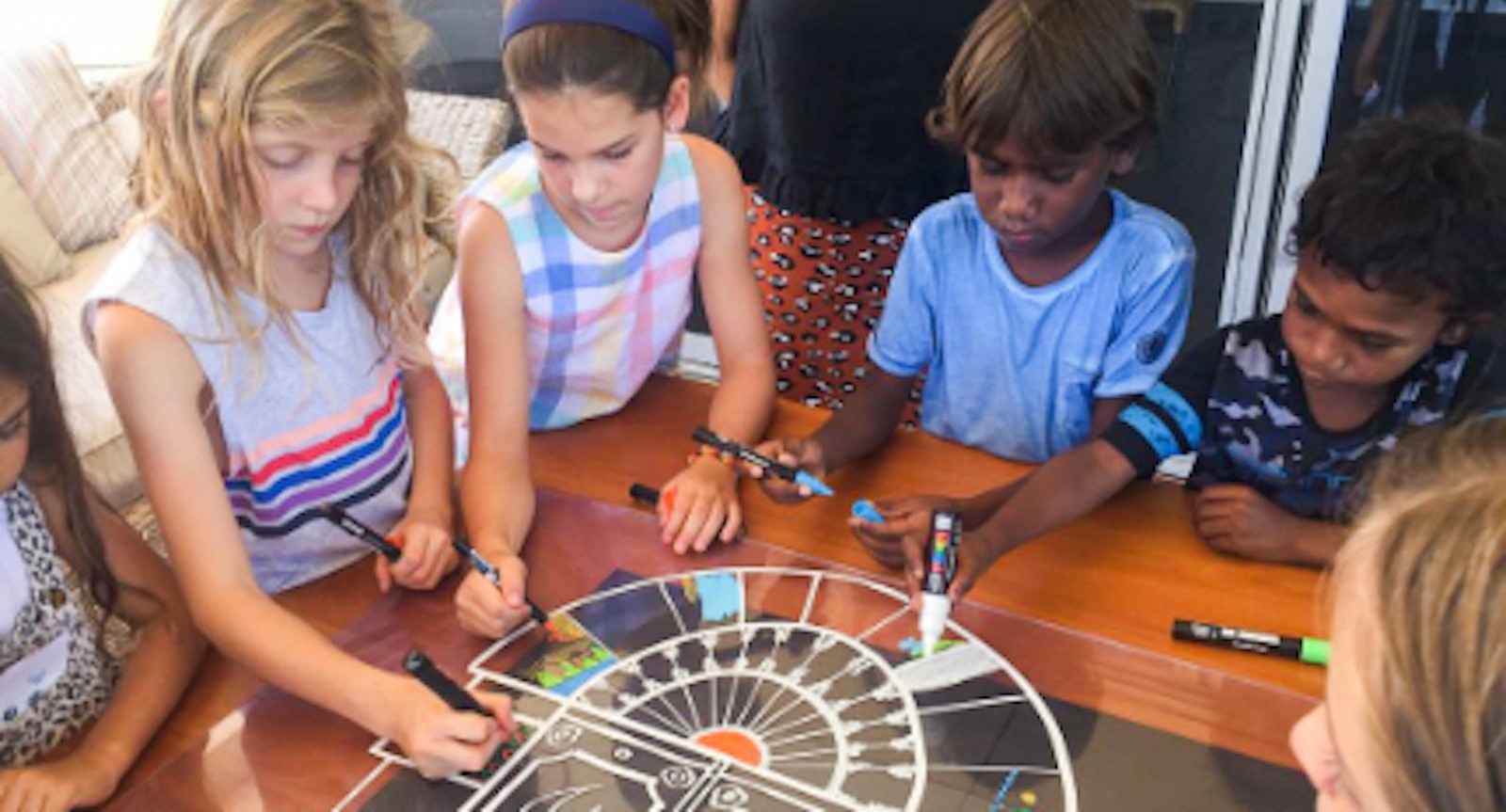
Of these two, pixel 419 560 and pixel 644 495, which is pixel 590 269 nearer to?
pixel 644 495

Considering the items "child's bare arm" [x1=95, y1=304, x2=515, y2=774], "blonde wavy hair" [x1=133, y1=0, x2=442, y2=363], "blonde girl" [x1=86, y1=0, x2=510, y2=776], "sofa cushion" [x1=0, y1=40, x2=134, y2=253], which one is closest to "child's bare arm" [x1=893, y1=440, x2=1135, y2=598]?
"blonde girl" [x1=86, y1=0, x2=510, y2=776]

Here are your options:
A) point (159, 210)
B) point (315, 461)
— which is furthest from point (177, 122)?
point (315, 461)

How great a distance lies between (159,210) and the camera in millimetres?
1091

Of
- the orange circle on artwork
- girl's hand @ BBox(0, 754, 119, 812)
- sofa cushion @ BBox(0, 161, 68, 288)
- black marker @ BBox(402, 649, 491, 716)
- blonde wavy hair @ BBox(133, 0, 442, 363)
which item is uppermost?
blonde wavy hair @ BBox(133, 0, 442, 363)

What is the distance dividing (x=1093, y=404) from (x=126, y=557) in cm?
113

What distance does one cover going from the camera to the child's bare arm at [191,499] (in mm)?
1010

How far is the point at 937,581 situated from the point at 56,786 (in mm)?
734

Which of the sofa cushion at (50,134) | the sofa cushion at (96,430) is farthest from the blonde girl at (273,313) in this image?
the sofa cushion at (50,134)

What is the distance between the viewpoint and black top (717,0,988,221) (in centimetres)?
177

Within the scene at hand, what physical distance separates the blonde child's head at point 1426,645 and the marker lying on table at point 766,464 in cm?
60

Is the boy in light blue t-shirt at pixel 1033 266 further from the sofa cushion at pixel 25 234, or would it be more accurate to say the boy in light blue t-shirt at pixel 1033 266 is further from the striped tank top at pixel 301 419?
the sofa cushion at pixel 25 234

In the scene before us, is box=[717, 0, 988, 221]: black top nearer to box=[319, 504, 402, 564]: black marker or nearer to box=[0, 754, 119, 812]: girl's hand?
box=[319, 504, 402, 564]: black marker

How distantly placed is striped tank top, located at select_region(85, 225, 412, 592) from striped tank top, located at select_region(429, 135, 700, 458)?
0.20m

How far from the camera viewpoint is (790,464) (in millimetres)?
1248
